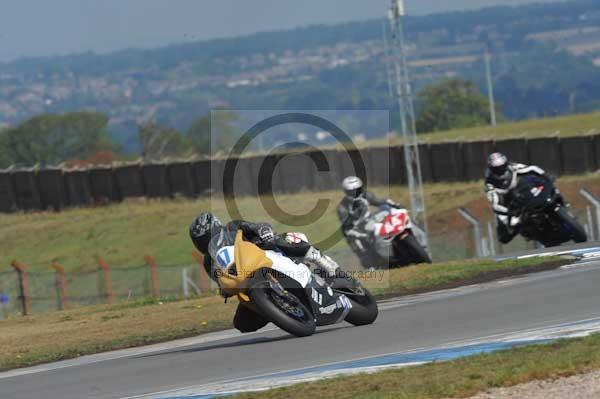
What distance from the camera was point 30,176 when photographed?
53781 millimetres

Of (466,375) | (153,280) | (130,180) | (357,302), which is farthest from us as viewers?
(130,180)

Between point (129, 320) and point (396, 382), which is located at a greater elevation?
point (396, 382)

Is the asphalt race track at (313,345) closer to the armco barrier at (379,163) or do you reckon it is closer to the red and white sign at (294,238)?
the red and white sign at (294,238)

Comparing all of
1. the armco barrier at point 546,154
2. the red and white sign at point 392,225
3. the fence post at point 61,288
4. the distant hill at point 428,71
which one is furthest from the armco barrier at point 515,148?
the distant hill at point 428,71

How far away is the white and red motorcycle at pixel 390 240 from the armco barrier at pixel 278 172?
2690 cm

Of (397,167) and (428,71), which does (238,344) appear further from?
(428,71)

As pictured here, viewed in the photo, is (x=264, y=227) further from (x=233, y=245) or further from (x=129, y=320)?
(x=129, y=320)

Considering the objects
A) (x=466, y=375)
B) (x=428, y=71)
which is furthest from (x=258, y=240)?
(x=428, y=71)

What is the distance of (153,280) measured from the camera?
22219 millimetres

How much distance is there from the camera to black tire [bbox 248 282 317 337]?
11.7m

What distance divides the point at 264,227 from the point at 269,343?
1254 mm

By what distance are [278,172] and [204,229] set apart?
39258 mm

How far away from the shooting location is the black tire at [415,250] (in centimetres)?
1944

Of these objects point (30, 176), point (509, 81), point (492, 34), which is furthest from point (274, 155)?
point (492, 34)
